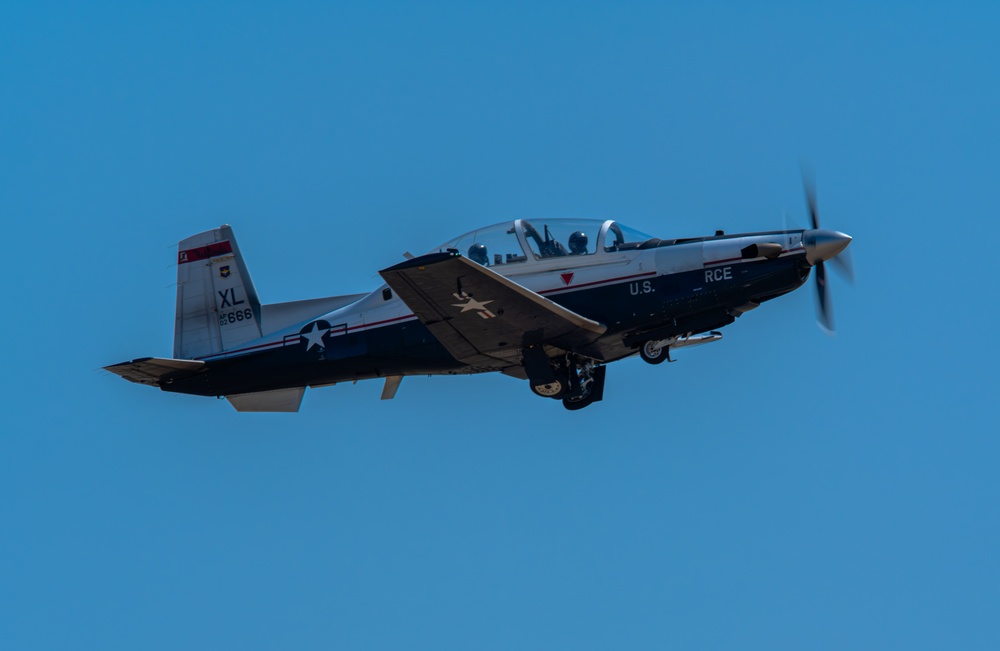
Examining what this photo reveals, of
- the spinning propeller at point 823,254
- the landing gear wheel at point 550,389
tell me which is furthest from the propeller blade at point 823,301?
the landing gear wheel at point 550,389

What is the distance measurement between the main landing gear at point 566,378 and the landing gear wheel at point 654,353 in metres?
1.02

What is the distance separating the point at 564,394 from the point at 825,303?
4.36 meters

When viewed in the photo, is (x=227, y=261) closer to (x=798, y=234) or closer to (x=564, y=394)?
(x=564, y=394)

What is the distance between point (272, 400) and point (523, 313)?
5.45 m

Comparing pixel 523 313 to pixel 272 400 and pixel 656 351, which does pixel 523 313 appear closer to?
pixel 656 351

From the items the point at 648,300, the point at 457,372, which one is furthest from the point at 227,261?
the point at 648,300

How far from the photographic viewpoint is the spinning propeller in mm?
19734

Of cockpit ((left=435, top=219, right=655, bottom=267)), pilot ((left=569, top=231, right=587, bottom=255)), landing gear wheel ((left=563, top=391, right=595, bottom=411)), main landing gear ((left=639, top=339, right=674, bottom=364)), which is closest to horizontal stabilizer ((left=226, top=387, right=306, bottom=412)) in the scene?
cockpit ((left=435, top=219, right=655, bottom=267))

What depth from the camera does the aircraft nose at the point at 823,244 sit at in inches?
776

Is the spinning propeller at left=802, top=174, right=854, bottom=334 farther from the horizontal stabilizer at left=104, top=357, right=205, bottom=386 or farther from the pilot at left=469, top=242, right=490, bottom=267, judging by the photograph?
the horizontal stabilizer at left=104, top=357, right=205, bottom=386

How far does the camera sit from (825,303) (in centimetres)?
2078

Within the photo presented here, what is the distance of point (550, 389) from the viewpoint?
20.9 meters

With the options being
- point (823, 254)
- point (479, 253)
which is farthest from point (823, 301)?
point (479, 253)

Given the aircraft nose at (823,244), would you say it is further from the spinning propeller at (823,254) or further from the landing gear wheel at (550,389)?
the landing gear wheel at (550,389)
